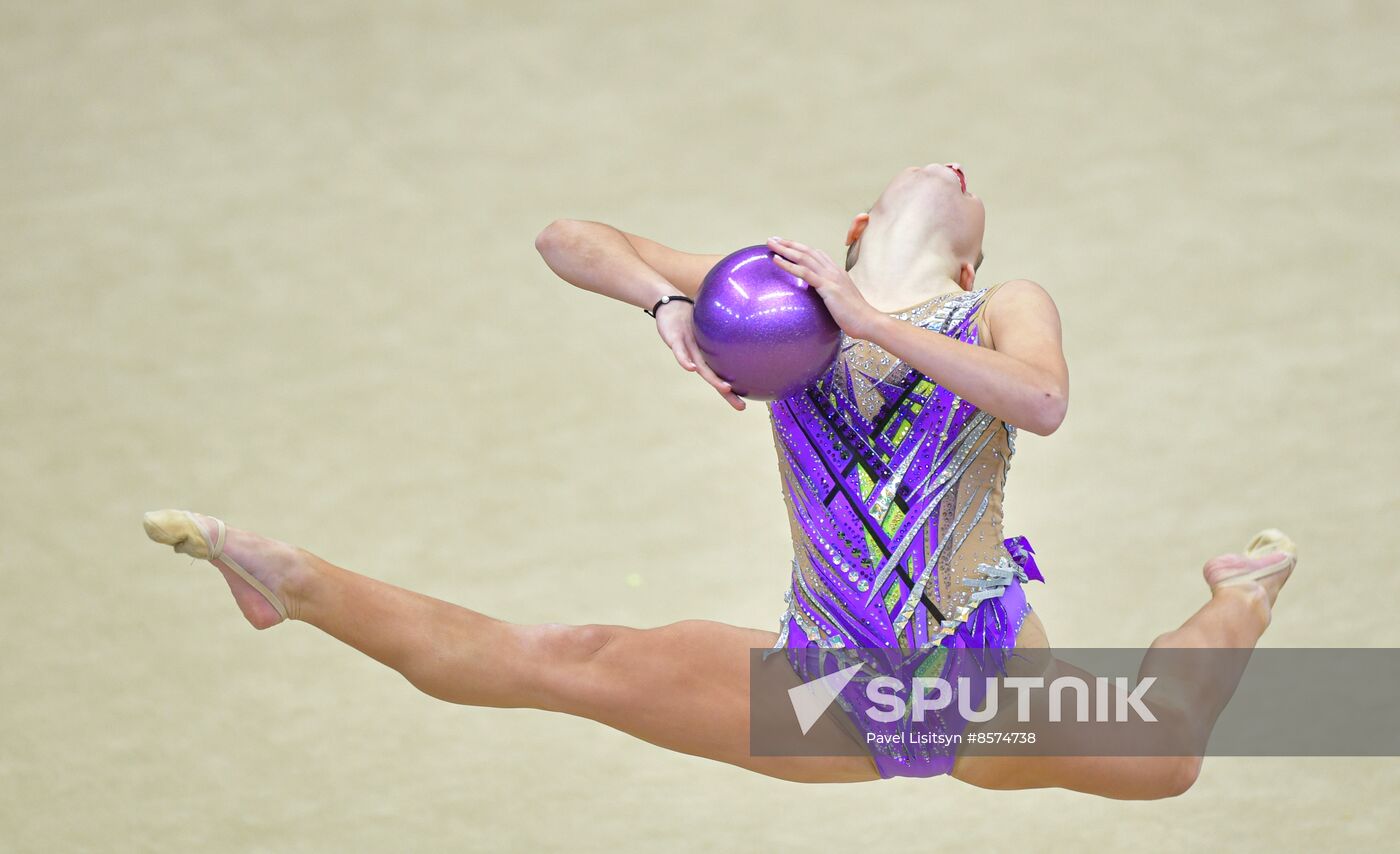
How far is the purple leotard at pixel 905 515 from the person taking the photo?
2723 millimetres

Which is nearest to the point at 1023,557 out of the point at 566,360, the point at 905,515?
the point at 905,515

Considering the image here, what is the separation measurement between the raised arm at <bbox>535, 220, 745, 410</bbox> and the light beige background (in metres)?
1.75

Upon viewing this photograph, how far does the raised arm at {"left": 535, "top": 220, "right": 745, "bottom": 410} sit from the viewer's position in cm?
270

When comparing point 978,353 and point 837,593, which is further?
point 837,593

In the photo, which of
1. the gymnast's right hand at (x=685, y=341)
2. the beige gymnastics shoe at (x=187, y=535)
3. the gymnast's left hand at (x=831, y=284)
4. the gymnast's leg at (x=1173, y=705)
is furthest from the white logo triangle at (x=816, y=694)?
the beige gymnastics shoe at (x=187, y=535)

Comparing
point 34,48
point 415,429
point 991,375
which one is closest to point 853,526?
point 991,375

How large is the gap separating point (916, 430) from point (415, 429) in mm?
2372

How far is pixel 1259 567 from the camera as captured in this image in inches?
120

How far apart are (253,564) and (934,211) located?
1.17 m

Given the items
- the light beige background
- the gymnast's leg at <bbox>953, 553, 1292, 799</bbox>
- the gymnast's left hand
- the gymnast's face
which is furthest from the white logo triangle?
the light beige background

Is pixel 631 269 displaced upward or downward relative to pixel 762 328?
upward

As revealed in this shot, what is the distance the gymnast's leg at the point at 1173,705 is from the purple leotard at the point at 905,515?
0.26 ft

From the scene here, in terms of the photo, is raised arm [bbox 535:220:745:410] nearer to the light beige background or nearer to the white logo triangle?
the white logo triangle

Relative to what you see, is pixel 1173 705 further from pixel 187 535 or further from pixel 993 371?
pixel 187 535
